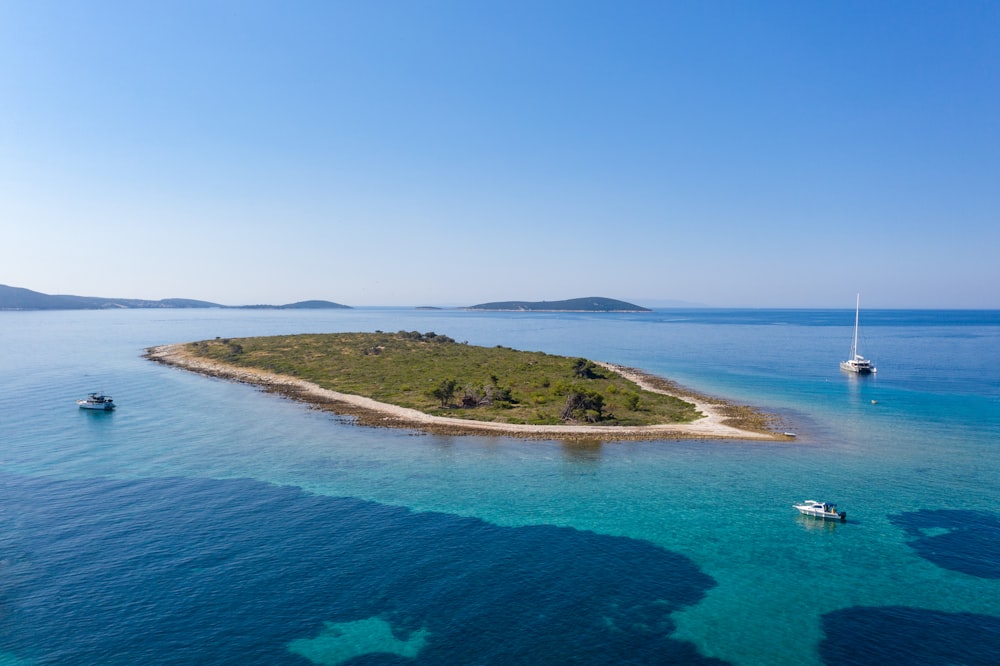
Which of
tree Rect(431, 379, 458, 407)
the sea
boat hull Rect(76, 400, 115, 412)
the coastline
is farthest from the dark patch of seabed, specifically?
tree Rect(431, 379, 458, 407)

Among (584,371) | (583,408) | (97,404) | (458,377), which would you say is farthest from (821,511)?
(97,404)

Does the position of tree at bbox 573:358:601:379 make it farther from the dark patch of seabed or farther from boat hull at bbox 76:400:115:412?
boat hull at bbox 76:400:115:412

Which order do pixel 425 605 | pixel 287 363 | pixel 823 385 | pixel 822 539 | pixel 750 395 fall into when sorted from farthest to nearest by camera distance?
1. pixel 287 363
2. pixel 823 385
3. pixel 750 395
4. pixel 822 539
5. pixel 425 605

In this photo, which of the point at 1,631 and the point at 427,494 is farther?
the point at 427,494

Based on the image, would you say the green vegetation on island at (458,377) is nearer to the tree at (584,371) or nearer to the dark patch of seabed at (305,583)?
the tree at (584,371)

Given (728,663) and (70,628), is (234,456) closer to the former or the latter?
(70,628)

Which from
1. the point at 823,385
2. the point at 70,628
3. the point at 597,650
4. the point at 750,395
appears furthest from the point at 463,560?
the point at 823,385

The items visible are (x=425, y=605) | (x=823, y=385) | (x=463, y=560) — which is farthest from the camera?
(x=823, y=385)
